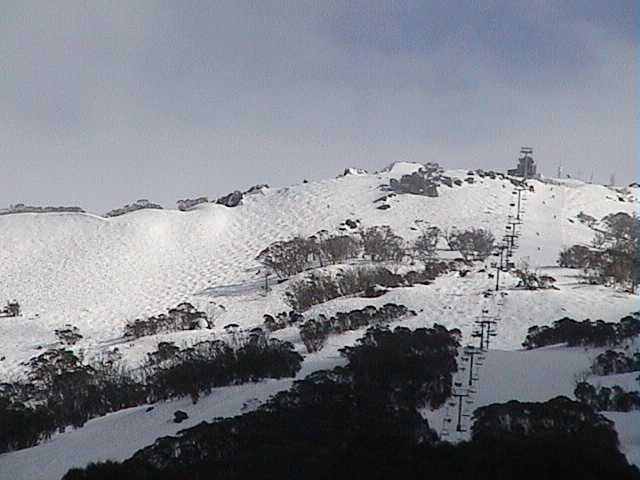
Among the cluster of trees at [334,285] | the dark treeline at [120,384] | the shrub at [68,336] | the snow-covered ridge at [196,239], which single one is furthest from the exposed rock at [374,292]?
the shrub at [68,336]

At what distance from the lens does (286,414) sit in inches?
569

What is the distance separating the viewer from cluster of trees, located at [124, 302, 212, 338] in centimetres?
3634

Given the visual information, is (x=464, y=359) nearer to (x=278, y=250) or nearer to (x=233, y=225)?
(x=278, y=250)

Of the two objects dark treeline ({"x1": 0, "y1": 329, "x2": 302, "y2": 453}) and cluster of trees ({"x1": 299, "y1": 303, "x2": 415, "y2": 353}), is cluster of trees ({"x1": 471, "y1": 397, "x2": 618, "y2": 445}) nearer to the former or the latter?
dark treeline ({"x1": 0, "y1": 329, "x2": 302, "y2": 453})

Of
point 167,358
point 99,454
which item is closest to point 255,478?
point 99,454

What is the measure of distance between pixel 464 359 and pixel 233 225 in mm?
49439

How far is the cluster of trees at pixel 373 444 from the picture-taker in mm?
10398

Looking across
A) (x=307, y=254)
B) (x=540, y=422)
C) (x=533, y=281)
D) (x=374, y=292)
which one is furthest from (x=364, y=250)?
(x=540, y=422)

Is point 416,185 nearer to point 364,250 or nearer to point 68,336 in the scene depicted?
point 364,250

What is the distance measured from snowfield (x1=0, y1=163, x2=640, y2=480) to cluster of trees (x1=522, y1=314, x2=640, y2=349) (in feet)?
3.00

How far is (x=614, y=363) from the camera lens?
63.7 ft

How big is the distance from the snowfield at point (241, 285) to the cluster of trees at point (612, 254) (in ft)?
5.10

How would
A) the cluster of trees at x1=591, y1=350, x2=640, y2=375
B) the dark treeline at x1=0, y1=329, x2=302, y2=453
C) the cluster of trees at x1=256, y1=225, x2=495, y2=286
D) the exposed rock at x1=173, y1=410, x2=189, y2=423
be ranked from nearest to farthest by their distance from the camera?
the exposed rock at x1=173, y1=410, x2=189, y2=423
the cluster of trees at x1=591, y1=350, x2=640, y2=375
the dark treeline at x1=0, y1=329, x2=302, y2=453
the cluster of trees at x1=256, y1=225, x2=495, y2=286

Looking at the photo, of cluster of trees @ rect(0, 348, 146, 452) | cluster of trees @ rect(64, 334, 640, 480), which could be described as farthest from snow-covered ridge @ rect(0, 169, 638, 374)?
cluster of trees @ rect(64, 334, 640, 480)
